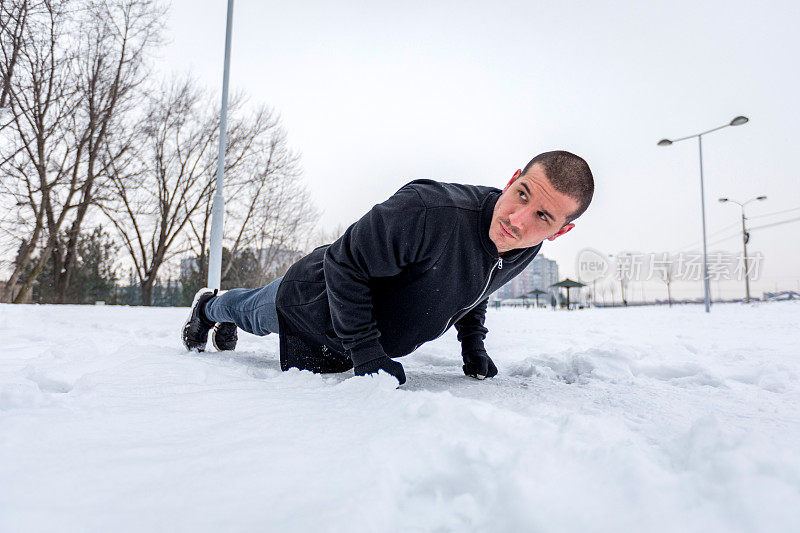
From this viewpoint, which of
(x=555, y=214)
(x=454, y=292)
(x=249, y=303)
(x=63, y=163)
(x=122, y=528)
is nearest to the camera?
(x=122, y=528)

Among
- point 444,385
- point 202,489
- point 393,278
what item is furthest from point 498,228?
point 202,489

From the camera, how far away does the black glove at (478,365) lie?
6.64 ft

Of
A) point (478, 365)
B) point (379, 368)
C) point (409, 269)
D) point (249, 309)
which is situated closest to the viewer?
point (379, 368)

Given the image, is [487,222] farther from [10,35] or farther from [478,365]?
[10,35]

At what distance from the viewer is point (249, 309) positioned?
2.46 metres

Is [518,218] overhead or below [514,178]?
below

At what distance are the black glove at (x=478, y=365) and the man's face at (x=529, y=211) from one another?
67cm

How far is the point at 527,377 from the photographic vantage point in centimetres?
213

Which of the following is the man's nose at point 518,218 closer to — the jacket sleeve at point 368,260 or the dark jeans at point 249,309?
the jacket sleeve at point 368,260

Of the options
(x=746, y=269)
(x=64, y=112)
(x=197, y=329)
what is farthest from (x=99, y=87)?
(x=746, y=269)

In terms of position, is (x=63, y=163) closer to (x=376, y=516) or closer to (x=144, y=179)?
(x=144, y=179)

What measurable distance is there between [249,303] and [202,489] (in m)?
1.88

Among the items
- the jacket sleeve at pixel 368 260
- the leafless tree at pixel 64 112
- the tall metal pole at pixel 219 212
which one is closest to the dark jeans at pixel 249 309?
the jacket sleeve at pixel 368 260

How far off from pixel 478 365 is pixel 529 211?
0.84 m
